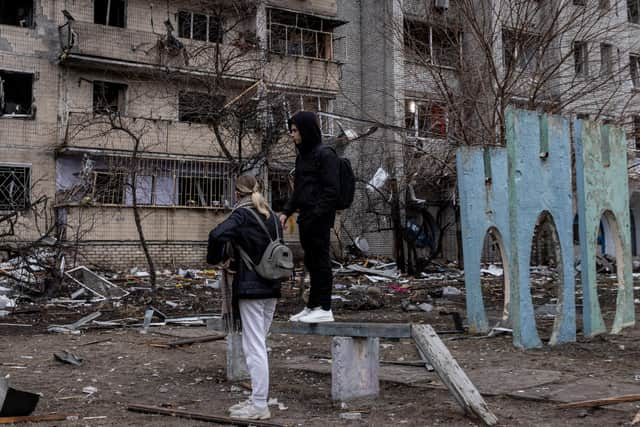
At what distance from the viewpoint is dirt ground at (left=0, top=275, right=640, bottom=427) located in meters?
5.04

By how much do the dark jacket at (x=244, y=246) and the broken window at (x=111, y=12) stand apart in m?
21.1

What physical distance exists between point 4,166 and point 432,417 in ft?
65.7

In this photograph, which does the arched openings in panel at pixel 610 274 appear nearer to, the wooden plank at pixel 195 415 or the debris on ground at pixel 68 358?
the wooden plank at pixel 195 415

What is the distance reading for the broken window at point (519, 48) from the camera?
40.7 ft

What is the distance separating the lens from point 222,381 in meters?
6.67

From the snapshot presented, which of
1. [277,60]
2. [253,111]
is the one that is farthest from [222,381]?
[277,60]

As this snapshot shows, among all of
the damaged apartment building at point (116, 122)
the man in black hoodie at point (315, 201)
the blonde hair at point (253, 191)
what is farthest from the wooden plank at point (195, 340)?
the damaged apartment building at point (116, 122)

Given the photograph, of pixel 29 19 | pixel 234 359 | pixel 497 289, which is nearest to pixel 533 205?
pixel 234 359

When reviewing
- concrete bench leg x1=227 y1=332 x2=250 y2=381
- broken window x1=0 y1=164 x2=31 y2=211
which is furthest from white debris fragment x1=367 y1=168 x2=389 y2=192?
concrete bench leg x1=227 y1=332 x2=250 y2=381

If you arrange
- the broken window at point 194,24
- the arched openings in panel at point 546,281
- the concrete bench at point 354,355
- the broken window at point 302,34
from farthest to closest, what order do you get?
1. the broken window at point 302,34
2. the broken window at point 194,24
3. the arched openings in panel at point 546,281
4. the concrete bench at point 354,355

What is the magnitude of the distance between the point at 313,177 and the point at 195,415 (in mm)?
2240

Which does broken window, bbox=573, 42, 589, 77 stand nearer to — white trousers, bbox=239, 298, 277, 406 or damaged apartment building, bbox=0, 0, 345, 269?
damaged apartment building, bbox=0, 0, 345, 269

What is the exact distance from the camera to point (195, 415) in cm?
503

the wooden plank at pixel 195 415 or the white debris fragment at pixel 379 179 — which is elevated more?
the white debris fragment at pixel 379 179
